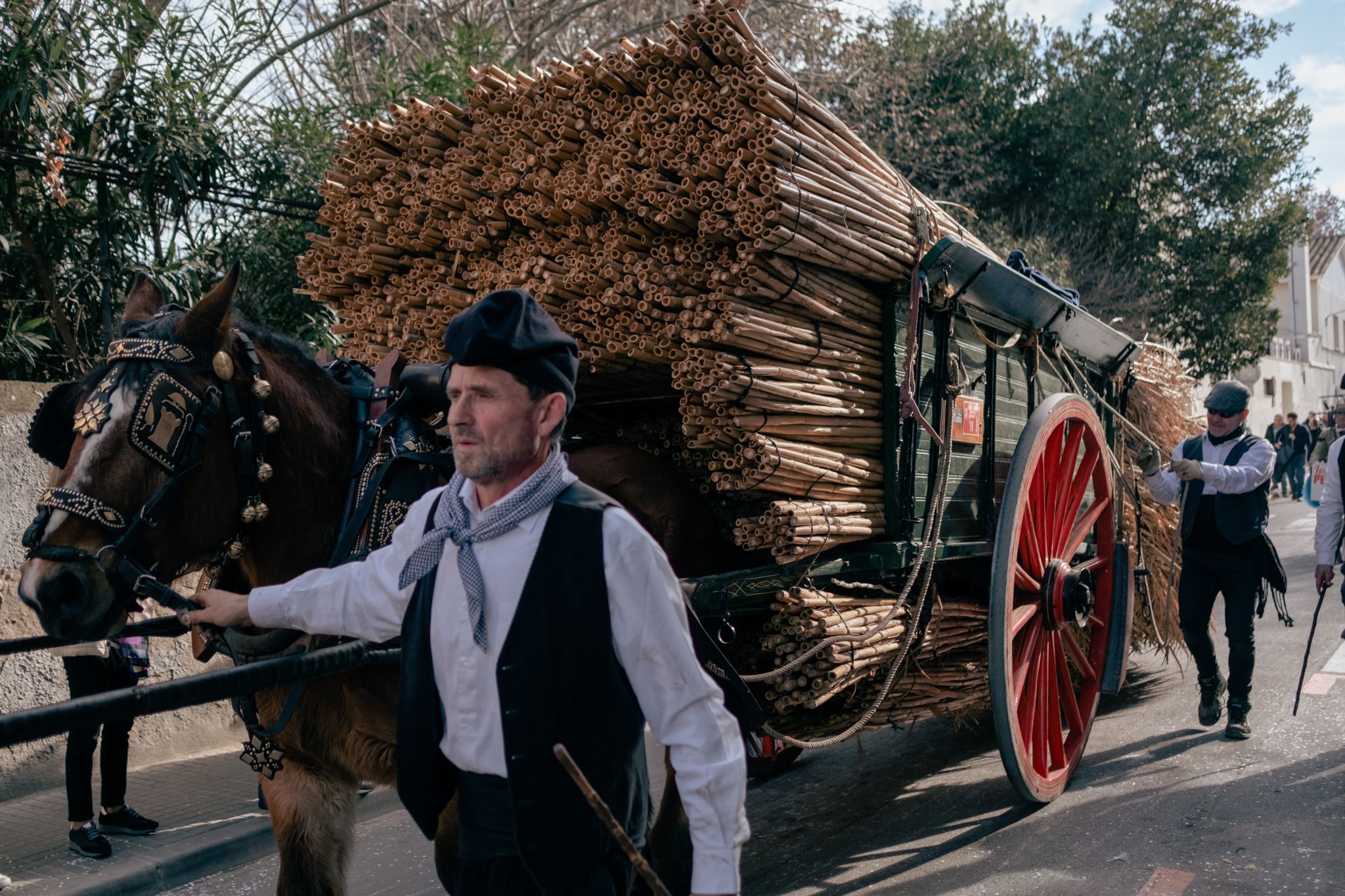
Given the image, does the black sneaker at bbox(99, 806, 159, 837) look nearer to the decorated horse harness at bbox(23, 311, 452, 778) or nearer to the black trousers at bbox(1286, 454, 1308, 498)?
the decorated horse harness at bbox(23, 311, 452, 778)

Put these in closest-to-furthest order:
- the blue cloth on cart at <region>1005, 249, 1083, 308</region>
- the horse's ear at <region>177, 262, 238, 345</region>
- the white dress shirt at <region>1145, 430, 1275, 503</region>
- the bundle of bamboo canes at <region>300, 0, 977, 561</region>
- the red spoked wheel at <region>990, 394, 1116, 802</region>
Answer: the horse's ear at <region>177, 262, 238, 345</region>, the bundle of bamboo canes at <region>300, 0, 977, 561</region>, the red spoked wheel at <region>990, 394, 1116, 802</region>, the blue cloth on cart at <region>1005, 249, 1083, 308</region>, the white dress shirt at <region>1145, 430, 1275, 503</region>

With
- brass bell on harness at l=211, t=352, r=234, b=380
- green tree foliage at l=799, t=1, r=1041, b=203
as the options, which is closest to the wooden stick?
brass bell on harness at l=211, t=352, r=234, b=380

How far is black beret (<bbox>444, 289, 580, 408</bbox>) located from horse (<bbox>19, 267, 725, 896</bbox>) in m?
1.15

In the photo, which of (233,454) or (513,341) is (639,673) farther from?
(233,454)

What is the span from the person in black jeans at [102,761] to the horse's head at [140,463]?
213 cm

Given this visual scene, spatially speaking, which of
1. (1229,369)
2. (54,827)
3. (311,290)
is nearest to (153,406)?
(311,290)

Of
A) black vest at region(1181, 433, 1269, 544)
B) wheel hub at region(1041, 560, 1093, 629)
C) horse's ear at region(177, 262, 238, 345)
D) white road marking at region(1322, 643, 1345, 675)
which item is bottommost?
white road marking at region(1322, 643, 1345, 675)

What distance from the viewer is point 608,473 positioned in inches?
153

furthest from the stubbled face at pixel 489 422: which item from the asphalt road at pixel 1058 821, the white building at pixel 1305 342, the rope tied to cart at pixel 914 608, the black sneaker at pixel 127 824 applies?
the white building at pixel 1305 342

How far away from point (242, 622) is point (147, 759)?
472 centimetres

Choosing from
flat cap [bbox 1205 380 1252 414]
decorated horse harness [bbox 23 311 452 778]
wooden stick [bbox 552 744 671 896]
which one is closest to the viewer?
wooden stick [bbox 552 744 671 896]

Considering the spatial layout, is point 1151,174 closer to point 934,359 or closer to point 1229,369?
point 1229,369

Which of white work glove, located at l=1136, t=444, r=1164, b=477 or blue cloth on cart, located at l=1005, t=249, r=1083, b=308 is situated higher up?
blue cloth on cart, located at l=1005, t=249, r=1083, b=308

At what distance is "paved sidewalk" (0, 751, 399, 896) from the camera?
14.8ft
